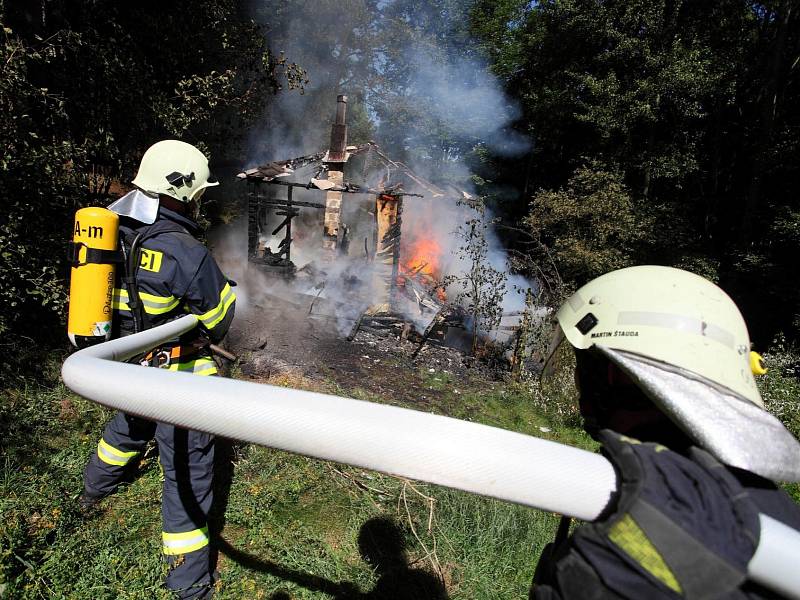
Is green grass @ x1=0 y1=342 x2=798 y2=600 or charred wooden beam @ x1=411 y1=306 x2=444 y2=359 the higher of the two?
green grass @ x1=0 y1=342 x2=798 y2=600

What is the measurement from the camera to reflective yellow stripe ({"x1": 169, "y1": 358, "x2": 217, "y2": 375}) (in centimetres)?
276

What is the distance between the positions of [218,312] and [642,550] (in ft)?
8.02

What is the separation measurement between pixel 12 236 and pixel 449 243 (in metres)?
16.2

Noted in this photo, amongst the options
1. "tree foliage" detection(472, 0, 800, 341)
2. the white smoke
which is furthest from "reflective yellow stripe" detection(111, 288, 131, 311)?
"tree foliage" detection(472, 0, 800, 341)

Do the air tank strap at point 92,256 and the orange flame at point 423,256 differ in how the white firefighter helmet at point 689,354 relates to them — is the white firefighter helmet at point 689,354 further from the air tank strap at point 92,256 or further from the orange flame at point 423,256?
the orange flame at point 423,256

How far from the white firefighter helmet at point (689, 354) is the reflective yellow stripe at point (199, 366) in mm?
2288

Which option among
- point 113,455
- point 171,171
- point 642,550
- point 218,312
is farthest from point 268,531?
point 642,550

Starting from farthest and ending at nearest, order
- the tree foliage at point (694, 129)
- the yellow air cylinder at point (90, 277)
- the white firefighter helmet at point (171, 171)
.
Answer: the tree foliage at point (694, 129) → the white firefighter helmet at point (171, 171) → the yellow air cylinder at point (90, 277)

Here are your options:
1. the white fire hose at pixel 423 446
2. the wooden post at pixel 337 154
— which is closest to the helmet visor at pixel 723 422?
the white fire hose at pixel 423 446

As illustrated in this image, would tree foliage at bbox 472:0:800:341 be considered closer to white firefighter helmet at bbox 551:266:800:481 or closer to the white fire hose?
white firefighter helmet at bbox 551:266:800:481

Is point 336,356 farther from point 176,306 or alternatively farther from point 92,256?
point 92,256

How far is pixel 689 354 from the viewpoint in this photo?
100cm

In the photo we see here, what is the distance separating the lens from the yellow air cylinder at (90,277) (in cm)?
234

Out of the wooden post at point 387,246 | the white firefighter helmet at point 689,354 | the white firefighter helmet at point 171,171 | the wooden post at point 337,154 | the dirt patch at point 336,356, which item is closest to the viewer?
the white firefighter helmet at point 689,354
